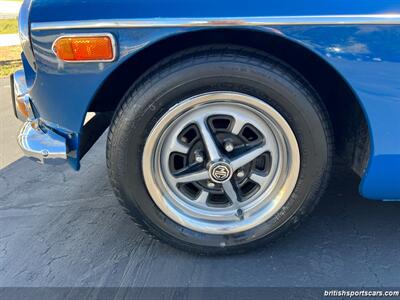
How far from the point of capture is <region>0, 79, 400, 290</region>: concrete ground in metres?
2.12

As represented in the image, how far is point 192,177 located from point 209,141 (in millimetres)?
219

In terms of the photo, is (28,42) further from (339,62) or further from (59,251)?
(339,62)

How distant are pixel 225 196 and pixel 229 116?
46 cm

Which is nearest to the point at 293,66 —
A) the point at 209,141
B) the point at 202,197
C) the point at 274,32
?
the point at 274,32

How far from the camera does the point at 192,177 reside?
87.5 inches

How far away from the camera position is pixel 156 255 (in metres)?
2.32

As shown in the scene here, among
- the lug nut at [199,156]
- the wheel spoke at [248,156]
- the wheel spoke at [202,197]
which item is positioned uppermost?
the wheel spoke at [248,156]

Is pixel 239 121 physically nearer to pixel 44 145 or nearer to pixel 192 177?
pixel 192 177

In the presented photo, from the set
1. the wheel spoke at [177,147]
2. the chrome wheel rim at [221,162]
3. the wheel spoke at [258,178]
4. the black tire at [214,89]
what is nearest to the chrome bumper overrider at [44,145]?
the black tire at [214,89]

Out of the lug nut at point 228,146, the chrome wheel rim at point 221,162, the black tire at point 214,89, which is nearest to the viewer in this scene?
the black tire at point 214,89

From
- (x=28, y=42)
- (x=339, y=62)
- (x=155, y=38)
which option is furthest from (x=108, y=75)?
(x=339, y=62)

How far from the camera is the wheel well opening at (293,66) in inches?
80.0

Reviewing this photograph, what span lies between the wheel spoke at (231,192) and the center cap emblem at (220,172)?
36 mm

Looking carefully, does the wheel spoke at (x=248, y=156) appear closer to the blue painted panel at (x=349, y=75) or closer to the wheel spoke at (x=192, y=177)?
the wheel spoke at (x=192, y=177)
